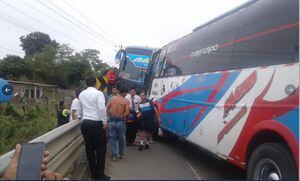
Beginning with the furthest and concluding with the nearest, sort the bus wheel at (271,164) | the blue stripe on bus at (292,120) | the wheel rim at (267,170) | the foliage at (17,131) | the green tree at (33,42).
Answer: the green tree at (33,42) < the foliage at (17,131) < the wheel rim at (267,170) < the bus wheel at (271,164) < the blue stripe on bus at (292,120)

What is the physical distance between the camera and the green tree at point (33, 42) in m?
94.6

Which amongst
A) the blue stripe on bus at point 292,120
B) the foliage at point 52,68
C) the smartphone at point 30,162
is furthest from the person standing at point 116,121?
the foliage at point 52,68

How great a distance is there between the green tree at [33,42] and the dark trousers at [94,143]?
88927mm

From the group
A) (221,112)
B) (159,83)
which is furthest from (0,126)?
(221,112)

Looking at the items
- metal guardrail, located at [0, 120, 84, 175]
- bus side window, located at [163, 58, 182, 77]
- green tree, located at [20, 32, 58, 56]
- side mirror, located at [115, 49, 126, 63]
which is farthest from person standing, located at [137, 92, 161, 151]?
green tree, located at [20, 32, 58, 56]

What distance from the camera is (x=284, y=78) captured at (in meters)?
5.67

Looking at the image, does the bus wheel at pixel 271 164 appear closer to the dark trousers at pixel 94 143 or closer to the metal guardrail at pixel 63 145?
the metal guardrail at pixel 63 145

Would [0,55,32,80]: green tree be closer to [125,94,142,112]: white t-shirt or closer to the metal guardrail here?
[125,94,142,112]: white t-shirt

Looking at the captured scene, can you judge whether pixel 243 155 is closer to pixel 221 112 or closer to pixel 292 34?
pixel 221 112

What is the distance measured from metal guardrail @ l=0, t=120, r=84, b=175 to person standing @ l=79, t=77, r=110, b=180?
308mm

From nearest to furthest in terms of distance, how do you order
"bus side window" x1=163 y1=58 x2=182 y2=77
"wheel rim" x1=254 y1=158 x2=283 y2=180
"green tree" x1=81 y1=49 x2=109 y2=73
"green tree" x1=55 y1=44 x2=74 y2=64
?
"wheel rim" x1=254 y1=158 x2=283 y2=180 → "bus side window" x1=163 y1=58 x2=182 y2=77 → "green tree" x1=55 y1=44 x2=74 y2=64 → "green tree" x1=81 y1=49 x2=109 y2=73

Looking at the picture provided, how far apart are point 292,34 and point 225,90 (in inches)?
85.5

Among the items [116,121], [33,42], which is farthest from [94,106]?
[33,42]

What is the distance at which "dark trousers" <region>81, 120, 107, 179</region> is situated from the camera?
8.14 metres
